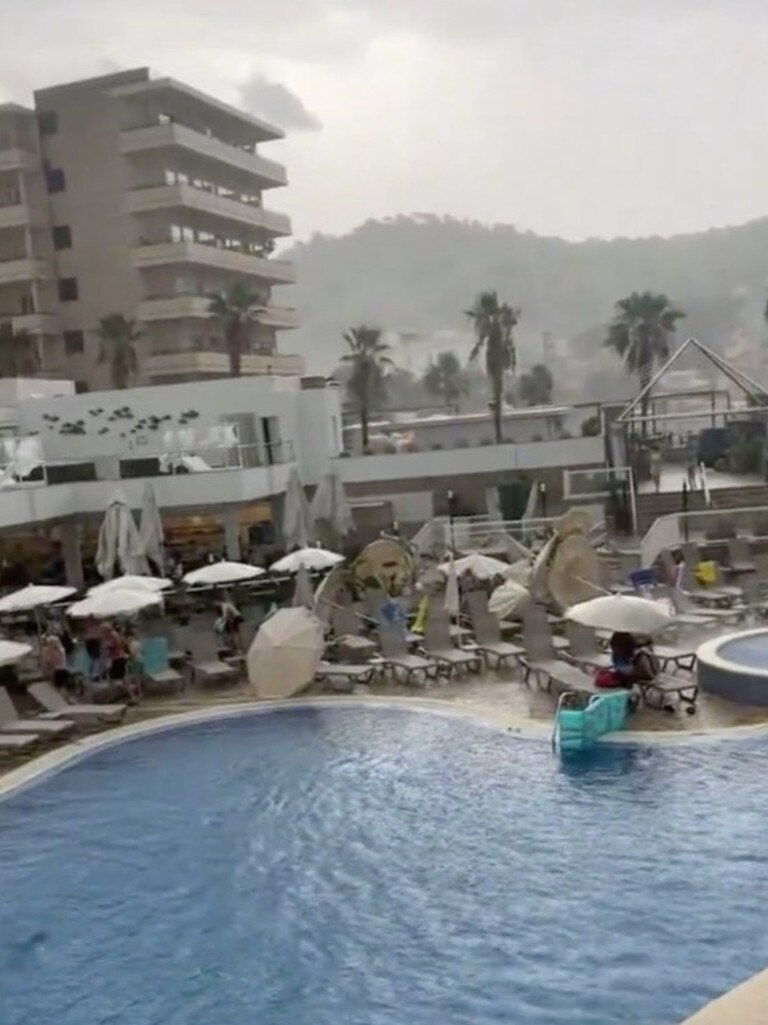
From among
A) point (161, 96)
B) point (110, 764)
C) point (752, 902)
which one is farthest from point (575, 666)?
point (161, 96)

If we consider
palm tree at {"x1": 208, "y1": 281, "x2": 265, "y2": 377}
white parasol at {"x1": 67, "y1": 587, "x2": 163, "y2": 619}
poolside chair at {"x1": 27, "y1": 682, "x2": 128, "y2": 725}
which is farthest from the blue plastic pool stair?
palm tree at {"x1": 208, "y1": 281, "x2": 265, "y2": 377}

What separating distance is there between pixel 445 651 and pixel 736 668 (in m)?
5.11

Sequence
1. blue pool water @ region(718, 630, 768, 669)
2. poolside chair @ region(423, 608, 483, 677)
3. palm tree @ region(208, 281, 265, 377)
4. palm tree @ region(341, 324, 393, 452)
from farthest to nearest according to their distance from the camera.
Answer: palm tree @ region(341, 324, 393, 452) → palm tree @ region(208, 281, 265, 377) → poolside chair @ region(423, 608, 483, 677) → blue pool water @ region(718, 630, 768, 669)

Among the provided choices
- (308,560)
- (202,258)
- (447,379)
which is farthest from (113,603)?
(447,379)

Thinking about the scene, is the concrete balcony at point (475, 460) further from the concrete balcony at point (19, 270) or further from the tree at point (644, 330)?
the concrete balcony at point (19, 270)

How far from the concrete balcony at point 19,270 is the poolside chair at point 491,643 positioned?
152 ft

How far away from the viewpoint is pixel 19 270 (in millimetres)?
60625

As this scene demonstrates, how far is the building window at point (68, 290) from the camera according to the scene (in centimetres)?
6294

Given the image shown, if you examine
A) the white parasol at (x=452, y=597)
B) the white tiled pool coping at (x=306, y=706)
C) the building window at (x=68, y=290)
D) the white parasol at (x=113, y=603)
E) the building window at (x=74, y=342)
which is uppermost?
the building window at (x=68, y=290)

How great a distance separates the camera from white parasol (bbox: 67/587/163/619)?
19.0 m

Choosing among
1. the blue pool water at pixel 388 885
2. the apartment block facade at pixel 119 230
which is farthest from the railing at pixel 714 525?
the apartment block facade at pixel 119 230

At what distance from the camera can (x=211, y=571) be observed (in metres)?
22.2

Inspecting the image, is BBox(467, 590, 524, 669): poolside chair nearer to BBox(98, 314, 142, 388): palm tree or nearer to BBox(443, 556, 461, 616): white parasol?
BBox(443, 556, 461, 616): white parasol

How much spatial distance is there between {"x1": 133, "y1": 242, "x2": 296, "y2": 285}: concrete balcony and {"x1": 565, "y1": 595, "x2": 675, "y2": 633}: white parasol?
46202mm
